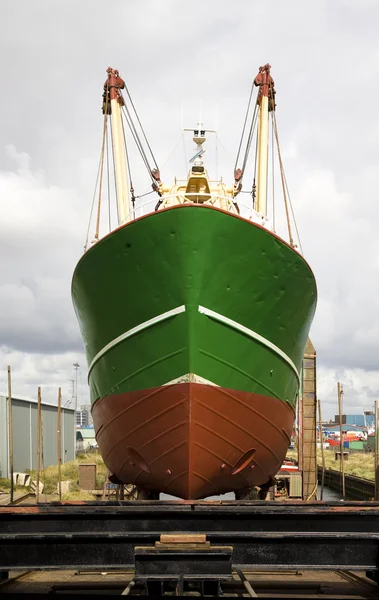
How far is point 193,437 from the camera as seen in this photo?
20.0 ft

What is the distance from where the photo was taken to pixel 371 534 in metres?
4.34

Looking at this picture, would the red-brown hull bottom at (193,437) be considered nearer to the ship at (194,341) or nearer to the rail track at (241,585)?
the ship at (194,341)

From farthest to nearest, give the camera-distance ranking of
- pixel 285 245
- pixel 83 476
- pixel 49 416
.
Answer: pixel 49 416
pixel 83 476
pixel 285 245

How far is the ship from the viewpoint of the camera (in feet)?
20.6

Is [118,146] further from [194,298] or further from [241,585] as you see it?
[241,585]

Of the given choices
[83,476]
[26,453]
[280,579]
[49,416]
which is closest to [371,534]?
[280,579]

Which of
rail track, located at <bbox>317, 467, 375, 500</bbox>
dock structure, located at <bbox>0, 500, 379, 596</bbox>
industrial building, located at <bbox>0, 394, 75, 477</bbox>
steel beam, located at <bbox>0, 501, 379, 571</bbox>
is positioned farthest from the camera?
industrial building, located at <bbox>0, 394, 75, 477</bbox>

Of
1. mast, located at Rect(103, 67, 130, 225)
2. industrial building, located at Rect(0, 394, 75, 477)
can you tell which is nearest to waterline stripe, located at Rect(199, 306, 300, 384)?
mast, located at Rect(103, 67, 130, 225)

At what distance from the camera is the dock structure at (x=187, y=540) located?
3.94m

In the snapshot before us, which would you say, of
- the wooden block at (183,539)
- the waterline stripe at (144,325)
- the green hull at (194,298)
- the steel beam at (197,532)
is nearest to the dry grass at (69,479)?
the waterline stripe at (144,325)

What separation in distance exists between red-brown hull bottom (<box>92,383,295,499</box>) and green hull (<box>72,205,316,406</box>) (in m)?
0.19

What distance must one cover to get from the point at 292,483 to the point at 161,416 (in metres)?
14.3

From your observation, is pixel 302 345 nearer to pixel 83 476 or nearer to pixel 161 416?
pixel 161 416

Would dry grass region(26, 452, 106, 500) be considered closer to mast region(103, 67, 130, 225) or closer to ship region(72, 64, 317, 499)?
mast region(103, 67, 130, 225)
